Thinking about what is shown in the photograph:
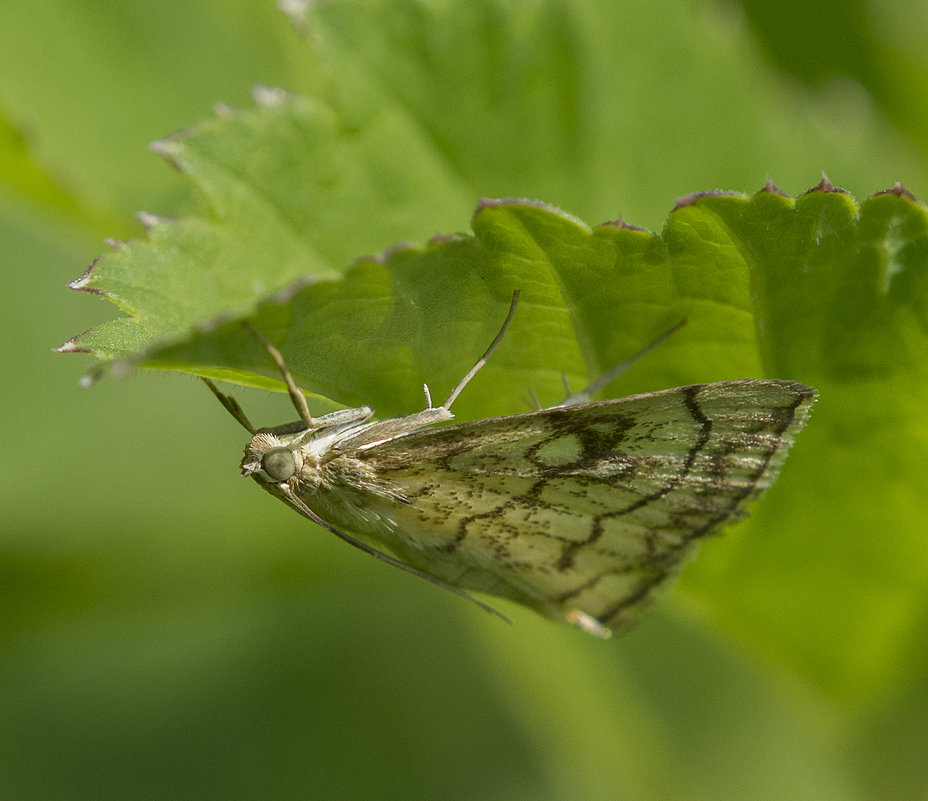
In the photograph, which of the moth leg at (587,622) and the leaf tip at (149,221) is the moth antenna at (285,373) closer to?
the leaf tip at (149,221)

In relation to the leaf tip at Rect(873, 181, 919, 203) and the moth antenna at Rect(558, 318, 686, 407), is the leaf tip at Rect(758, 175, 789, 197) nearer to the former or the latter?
the leaf tip at Rect(873, 181, 919, 203)

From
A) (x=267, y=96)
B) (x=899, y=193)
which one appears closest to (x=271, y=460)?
(x=267, y=96)

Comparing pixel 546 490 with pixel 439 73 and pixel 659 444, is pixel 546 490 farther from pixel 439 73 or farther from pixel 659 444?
pixel 439 73

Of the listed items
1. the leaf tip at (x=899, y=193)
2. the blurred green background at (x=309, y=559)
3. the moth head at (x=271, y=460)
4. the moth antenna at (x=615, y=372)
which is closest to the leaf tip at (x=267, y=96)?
the blurred green background at (x=309, y=559)

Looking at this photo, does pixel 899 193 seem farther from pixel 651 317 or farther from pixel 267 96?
pixel 267 96

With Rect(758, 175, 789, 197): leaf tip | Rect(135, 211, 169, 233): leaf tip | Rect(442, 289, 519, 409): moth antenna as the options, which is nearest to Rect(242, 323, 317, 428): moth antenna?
Rect(442, 289, 519, 409): moth antenna
